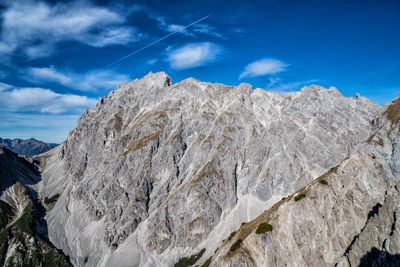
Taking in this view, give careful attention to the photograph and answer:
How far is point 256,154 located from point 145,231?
340 feet

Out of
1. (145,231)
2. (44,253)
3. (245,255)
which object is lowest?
(44,253)

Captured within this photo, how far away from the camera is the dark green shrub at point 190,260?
138575 millimetres

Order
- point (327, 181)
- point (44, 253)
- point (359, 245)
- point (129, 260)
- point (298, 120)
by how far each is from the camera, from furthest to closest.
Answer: point (298, 120)
point (44, 253)
point (129, 260)
point (327, 181)
point (359, 245)

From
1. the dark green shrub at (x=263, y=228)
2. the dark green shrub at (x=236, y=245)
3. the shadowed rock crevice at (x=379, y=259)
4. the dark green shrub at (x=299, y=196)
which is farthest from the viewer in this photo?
the dark green shrub at (x=299, y=196)

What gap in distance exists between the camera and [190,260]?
141 meters

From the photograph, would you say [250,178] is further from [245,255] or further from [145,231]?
[245,255]

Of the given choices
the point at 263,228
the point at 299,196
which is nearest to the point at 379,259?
the point at 263,228

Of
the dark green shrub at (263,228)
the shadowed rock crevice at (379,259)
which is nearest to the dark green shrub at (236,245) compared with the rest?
the dark green shrub at (263,228)

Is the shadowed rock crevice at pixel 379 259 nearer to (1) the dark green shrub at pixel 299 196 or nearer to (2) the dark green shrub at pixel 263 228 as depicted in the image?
(2) the dark green shrub at pixel 263 228

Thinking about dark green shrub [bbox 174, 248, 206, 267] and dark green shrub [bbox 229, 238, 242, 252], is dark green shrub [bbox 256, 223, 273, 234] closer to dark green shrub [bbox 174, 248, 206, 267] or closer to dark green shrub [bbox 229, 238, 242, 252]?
dark green shrub [bbox 229, 238, 242, 252]

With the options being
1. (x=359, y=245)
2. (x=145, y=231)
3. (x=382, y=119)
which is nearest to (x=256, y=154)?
(x=382, y=119)

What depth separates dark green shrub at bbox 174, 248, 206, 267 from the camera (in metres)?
139

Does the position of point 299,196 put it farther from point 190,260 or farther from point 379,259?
point 190,260

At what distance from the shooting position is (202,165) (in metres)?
191
